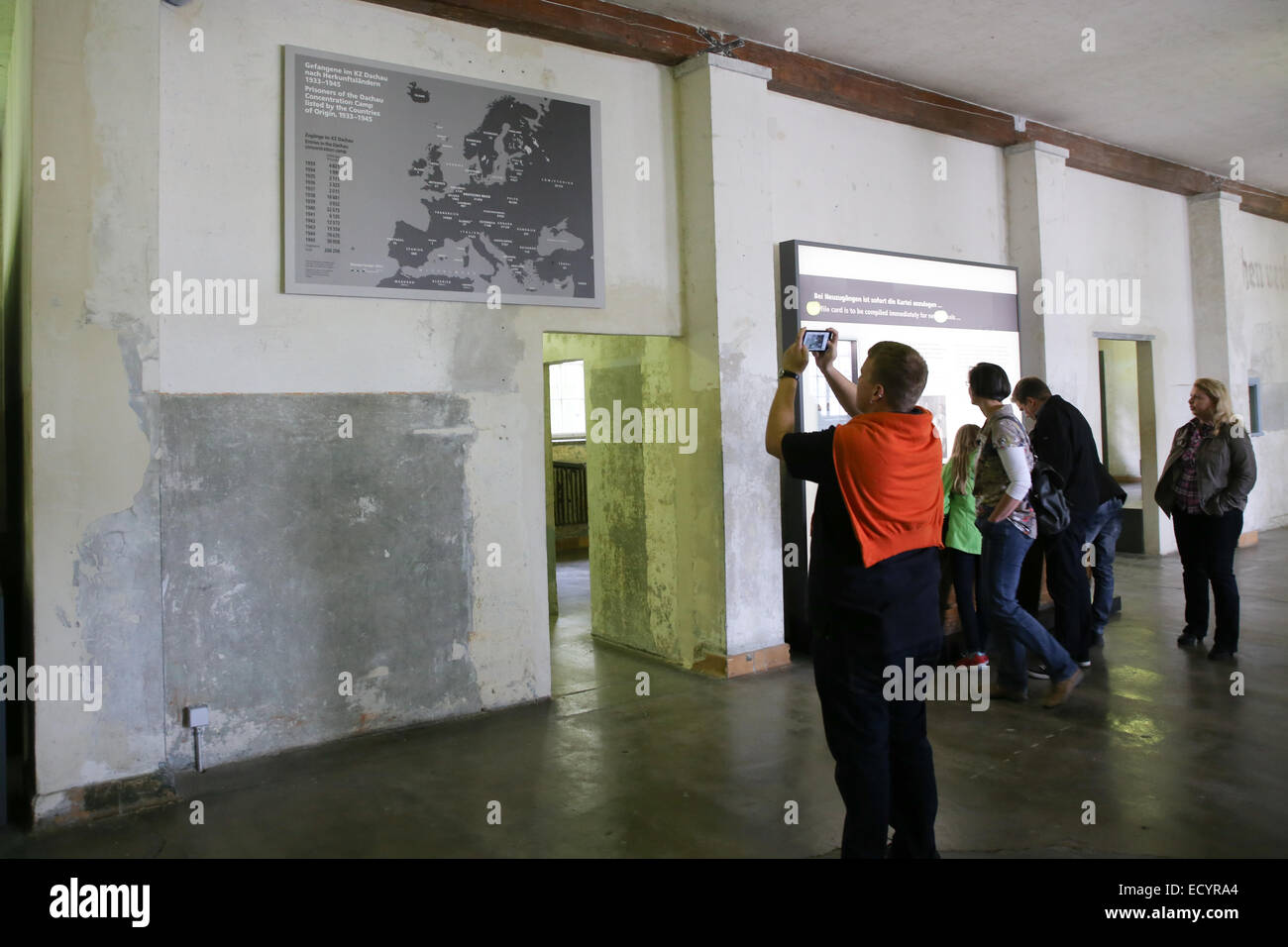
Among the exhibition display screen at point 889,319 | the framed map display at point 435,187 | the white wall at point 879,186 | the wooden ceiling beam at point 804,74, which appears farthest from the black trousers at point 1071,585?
the wooden ceiling beam at point 804,74

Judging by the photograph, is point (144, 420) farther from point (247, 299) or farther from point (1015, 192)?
point (1015, 192)

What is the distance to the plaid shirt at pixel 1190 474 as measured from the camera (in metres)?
5.28

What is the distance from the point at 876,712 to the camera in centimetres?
266

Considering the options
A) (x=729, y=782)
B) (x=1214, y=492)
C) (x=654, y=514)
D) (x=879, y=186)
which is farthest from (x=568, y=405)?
(x=729, y=782)

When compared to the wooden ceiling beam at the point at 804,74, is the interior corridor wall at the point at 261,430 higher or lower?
lower

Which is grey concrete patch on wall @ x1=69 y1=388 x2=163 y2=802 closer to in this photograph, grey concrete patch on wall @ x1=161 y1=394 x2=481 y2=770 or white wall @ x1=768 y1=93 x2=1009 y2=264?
grey concrete patch on wall @ x1=161 y1=394 x2=481 y2=770

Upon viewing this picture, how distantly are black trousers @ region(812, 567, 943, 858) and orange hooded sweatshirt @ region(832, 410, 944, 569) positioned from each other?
5.4 inches

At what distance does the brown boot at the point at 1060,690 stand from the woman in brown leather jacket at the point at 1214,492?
52.2 inches

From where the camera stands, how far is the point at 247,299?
13.8ft

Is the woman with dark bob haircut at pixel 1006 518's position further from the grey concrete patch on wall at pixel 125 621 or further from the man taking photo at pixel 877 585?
the grey concrete patch on wall at pixel 125 621

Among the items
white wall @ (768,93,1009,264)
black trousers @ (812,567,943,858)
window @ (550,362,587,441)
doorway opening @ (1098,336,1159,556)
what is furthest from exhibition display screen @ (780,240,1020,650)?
window @ (550,362,587,441)

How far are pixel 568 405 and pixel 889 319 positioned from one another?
23.5ft

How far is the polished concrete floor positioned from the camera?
128 inches
